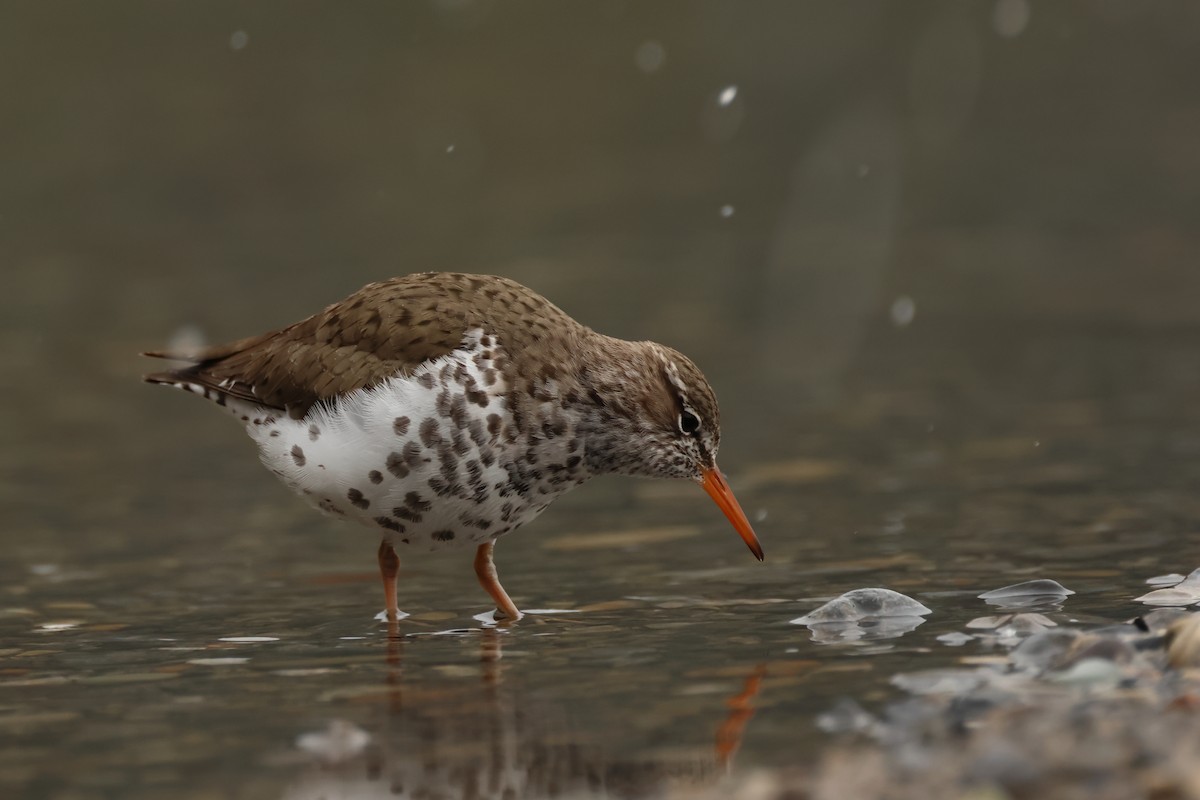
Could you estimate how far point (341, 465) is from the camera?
10.1 meters

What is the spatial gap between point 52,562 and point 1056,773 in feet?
26.9

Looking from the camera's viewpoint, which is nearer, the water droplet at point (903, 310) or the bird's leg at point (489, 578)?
the bird's leg at point (489, 578)

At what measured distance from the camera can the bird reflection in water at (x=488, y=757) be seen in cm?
707

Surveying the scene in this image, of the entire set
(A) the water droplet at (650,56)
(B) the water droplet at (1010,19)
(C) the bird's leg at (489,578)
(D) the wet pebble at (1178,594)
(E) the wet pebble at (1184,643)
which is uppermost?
(B) the water droplet at (1010,19)

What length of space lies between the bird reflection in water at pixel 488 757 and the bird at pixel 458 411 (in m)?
1.64

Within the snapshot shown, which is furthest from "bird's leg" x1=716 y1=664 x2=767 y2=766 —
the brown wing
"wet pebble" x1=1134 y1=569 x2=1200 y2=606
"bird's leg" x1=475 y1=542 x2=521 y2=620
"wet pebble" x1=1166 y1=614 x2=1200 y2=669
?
the brown wing

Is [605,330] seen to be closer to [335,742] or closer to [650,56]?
[335,742]

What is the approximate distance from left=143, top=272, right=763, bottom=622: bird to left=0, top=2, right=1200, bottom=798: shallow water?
73cm

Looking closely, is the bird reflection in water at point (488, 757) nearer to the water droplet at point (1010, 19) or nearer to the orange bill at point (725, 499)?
the orange bill at point (725, 499)

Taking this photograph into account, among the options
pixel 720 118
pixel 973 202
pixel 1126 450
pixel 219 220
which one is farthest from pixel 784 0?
pixel 1126 450

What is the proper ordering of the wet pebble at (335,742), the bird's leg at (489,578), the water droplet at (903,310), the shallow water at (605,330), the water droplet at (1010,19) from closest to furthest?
the wet pebble at (335,742) → the shallow water at (605,330) → the bird's leg at (489,578) → the water droplet at (903,310) → the water droplet at (1010,19)

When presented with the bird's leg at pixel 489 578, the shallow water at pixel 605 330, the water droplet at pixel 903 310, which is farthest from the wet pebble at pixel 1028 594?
the water droplet at pixel 903 310

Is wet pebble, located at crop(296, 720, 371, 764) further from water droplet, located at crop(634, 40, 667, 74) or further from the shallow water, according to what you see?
water droplet, located at crop(634, 40, 667, 74)

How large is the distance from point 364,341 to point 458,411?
95 centimetres
